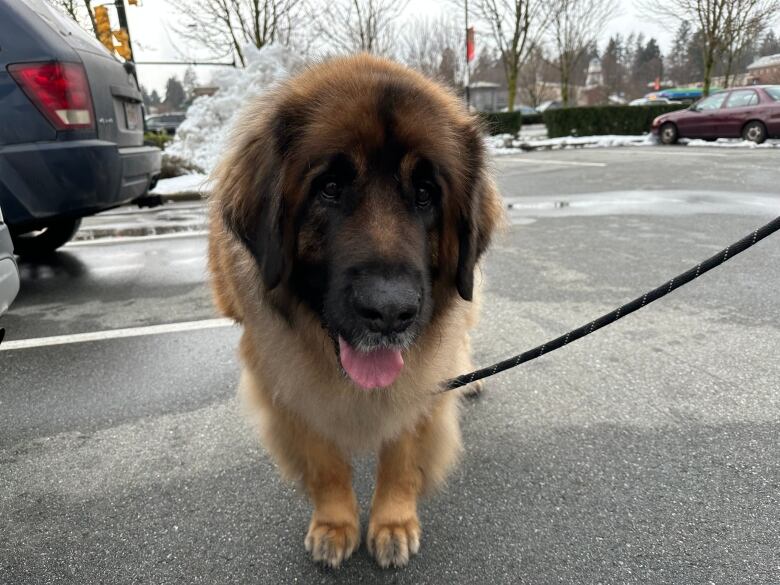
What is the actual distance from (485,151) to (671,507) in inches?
61.7

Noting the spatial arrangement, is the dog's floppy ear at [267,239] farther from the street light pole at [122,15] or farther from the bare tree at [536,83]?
the bare tree at [536,83]

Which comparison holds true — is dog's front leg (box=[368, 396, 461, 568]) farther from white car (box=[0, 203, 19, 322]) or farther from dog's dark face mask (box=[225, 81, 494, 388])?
white car (box=[0, 203, 19, 322])

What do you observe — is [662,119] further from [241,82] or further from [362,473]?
[362,473]

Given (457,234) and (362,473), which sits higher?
(457,234)

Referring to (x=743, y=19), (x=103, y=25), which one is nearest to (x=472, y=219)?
(x=103, y=25)

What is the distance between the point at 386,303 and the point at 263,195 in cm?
64

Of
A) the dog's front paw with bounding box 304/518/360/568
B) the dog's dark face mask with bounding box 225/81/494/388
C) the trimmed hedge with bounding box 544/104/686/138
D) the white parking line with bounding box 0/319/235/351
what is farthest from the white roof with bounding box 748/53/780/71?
the dog's front paw with bounding box 304/518/360/568

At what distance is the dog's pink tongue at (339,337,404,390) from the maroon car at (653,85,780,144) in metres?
19.1

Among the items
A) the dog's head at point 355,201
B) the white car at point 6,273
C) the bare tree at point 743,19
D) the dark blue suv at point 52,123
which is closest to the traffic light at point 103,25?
the dark blue suv at point 52,123

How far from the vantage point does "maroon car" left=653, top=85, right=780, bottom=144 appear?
637 inches

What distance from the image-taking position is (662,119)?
63.6ft

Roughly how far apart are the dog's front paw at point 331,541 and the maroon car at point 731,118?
19222mm

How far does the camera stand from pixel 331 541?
6.34 ft

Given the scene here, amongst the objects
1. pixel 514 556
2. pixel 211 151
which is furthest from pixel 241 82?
→ pixel 514 556
